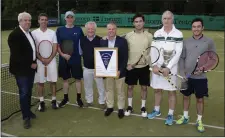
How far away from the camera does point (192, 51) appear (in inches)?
176

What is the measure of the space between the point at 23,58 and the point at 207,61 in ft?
9.71

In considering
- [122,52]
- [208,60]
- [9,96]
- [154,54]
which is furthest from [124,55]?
[9,96]

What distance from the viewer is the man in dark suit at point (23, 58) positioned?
4574 mm

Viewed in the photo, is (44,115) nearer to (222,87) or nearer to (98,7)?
(222,87)

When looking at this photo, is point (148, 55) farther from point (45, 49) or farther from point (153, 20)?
point (153, 20)

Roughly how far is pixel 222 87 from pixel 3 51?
10778 mm

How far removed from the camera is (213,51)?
14.5 ft

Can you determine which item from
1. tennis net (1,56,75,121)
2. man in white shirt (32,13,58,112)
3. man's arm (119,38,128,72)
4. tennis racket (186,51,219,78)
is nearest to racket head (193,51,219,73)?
tennis racket (186,51,219,78)

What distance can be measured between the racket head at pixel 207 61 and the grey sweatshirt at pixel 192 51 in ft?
0.21

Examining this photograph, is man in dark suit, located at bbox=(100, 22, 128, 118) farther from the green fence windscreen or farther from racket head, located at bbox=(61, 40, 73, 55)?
the green fence windscreen

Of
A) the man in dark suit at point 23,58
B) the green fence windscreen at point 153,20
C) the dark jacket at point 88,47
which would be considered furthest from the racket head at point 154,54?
the green fence windscreen at point 153,20

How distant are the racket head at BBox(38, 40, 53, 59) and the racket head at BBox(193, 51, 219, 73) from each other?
2.70m

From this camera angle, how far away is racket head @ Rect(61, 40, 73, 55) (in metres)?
5.49

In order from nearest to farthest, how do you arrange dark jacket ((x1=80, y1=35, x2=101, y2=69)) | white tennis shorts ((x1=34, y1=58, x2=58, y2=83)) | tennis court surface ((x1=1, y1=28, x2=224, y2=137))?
tennis court surface ((x1=1, y1=28, x2=224, y2=137)) → dark jacket ((x1=80, y1=35, x2=101, y2=69)) → white tennis shorts ((x1=34, y1=58, x2=58, y2=83))
